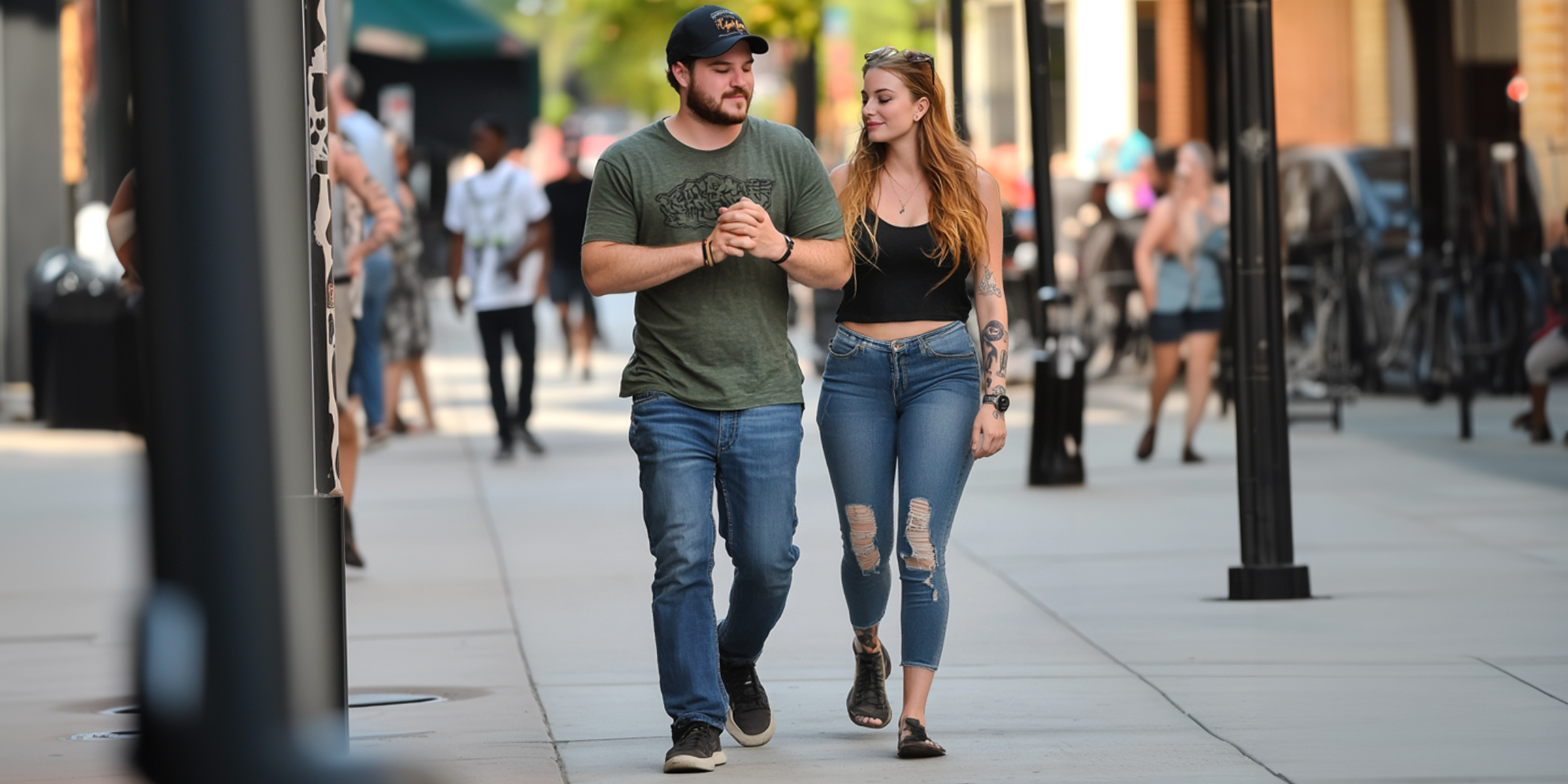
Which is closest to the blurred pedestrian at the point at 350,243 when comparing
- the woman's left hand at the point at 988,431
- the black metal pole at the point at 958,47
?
the woman's left hand at the point at 988,431

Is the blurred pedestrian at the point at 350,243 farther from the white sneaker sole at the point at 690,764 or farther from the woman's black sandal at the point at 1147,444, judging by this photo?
the woman's black sandal at the point at 1147,444

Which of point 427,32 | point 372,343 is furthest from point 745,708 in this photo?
point 427,32

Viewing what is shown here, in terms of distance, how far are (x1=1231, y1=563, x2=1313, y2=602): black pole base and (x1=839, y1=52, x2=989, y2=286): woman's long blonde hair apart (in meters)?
2.70

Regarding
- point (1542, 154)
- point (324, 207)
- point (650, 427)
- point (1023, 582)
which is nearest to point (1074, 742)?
point (650, 427)

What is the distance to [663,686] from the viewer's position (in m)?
5.15

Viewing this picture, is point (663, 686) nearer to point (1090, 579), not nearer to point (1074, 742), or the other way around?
point (1074, 742)

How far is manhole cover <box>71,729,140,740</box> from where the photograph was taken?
5695mm

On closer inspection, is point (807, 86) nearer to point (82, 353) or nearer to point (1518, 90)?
point (1518, 90)

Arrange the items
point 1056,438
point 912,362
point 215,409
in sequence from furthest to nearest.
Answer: point 1056,438 < point 912,362 < point 215,409

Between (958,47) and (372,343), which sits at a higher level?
(958,47)

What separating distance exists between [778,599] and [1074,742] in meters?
0.84

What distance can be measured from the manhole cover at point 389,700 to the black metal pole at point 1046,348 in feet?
18.6

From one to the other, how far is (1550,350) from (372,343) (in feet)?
23.0

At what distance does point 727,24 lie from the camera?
5.03 meters
